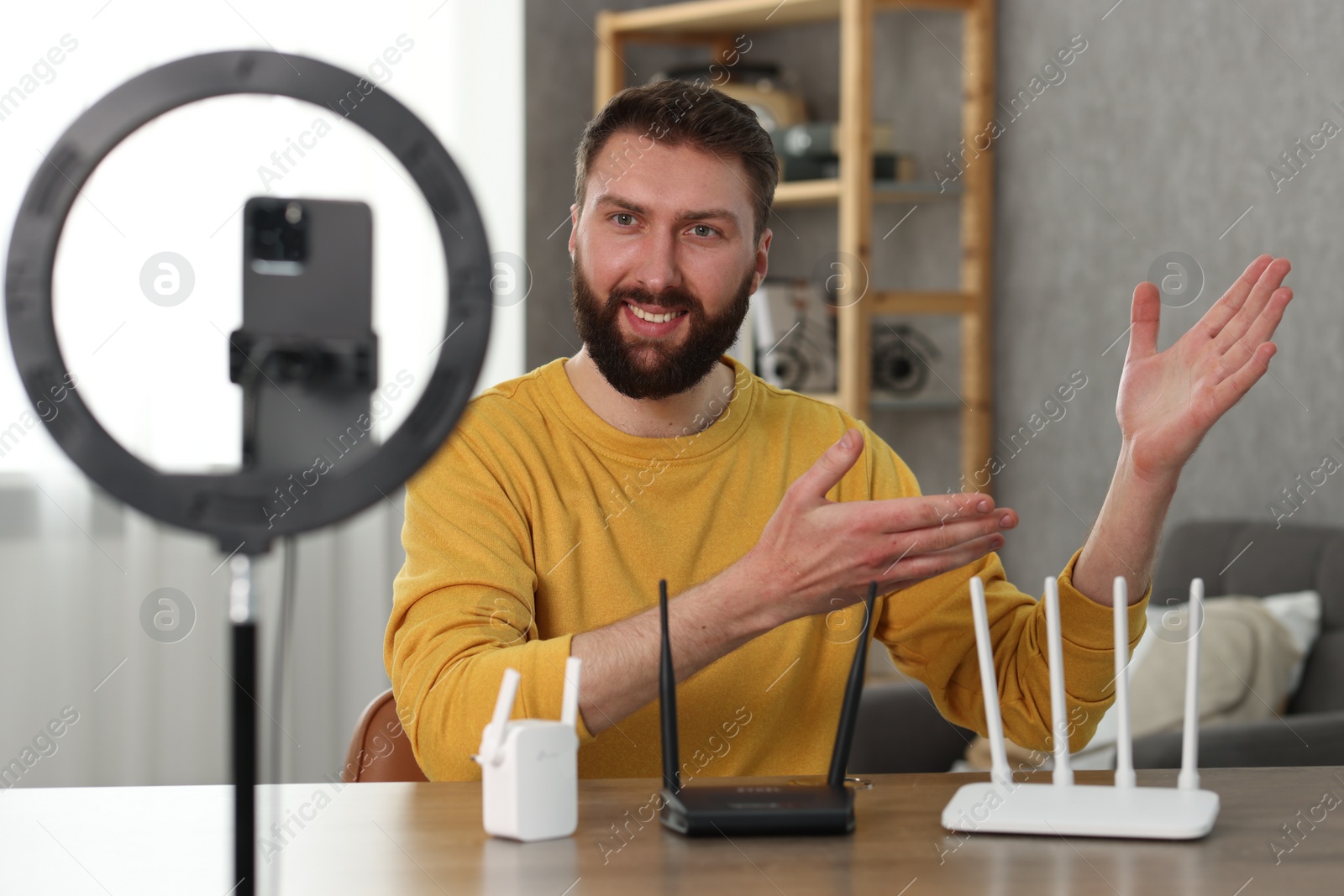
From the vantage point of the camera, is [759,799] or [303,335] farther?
[759,799]

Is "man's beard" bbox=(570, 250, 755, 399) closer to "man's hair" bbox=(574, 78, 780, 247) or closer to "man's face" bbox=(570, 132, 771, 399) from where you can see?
"man's face" bbox=(570, 132, 771, 399)

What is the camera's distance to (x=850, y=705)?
33.8 inches

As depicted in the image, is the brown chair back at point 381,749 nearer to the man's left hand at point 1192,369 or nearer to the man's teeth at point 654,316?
the man's teeth at point 654,316

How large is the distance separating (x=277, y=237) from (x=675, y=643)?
59cm

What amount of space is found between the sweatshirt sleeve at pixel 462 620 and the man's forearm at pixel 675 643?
0.08 ft

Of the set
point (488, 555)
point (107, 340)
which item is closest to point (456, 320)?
point (488, 555)

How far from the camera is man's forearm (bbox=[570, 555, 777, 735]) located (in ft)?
3.36

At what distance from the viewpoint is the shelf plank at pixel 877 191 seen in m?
3.10

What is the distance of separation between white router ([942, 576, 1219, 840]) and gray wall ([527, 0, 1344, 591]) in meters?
1.79

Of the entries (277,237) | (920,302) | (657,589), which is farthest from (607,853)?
(920,302)

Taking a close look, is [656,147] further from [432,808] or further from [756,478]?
[432,808]

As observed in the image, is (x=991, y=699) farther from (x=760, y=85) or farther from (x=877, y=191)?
(x=760, y=85)

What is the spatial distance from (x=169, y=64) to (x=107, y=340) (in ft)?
6.86

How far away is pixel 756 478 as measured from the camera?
56.0 inches
